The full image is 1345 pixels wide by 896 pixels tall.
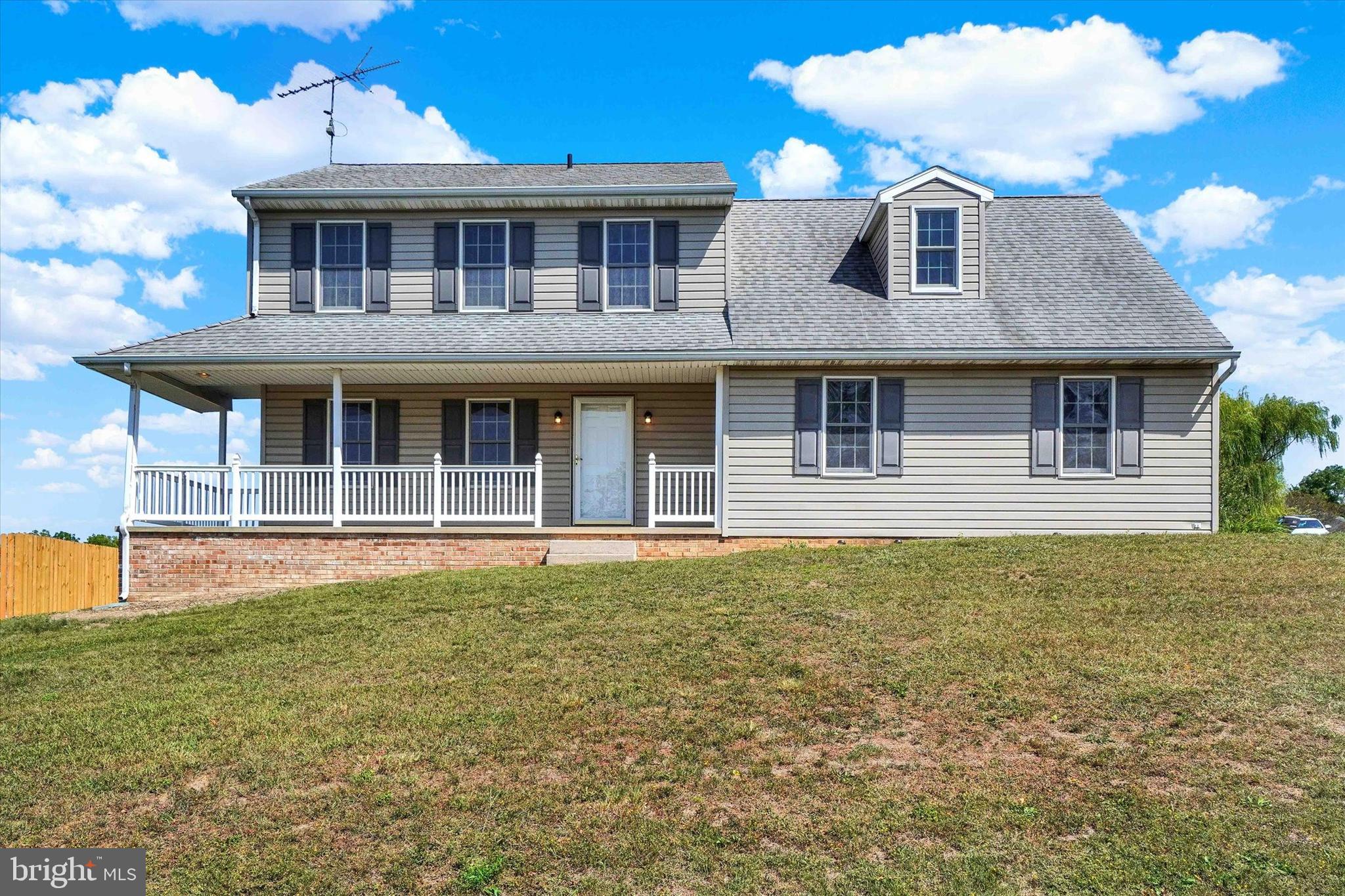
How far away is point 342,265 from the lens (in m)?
15.4

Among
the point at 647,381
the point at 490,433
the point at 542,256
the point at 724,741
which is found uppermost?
the point at 542,256

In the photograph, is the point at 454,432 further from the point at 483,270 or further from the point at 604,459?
the point at 483,270

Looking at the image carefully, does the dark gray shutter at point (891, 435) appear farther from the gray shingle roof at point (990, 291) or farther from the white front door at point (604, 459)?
the white front door at point (604, 459)

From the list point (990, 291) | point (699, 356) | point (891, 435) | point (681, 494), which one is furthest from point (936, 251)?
point (681, 494)

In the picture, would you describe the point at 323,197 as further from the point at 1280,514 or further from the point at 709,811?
the point at 1280,514

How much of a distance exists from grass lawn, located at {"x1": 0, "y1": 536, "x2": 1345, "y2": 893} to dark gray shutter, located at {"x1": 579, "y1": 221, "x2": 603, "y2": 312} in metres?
6.26

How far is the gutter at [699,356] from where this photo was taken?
13336 mm

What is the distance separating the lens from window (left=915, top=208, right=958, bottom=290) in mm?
14836

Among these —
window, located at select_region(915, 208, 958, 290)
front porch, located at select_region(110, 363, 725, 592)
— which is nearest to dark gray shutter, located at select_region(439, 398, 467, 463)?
front porch, located at select_region(110, 363, 725, 592)

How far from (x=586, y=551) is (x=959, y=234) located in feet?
24.9

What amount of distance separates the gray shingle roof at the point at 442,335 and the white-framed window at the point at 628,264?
34 centimetres

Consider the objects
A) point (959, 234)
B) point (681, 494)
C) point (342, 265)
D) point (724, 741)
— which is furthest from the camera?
point (342, 265)

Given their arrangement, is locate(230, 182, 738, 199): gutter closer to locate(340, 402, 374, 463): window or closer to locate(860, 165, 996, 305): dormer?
locate(860, 165, 996, 305): dormer

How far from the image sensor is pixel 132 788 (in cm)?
592
